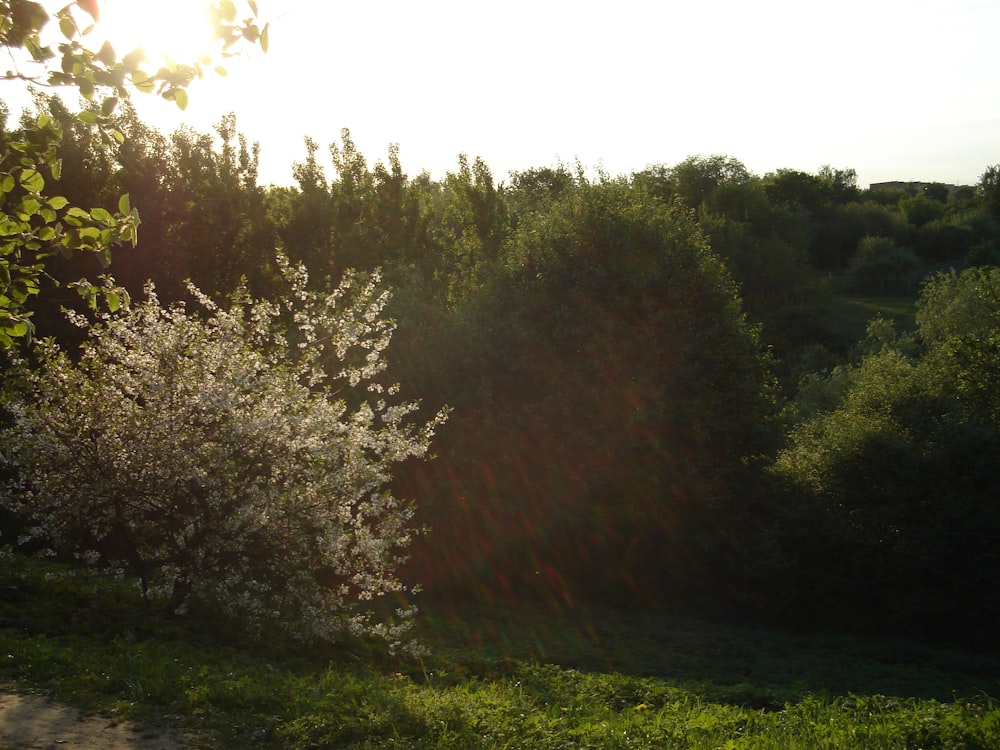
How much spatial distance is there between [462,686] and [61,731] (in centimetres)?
413

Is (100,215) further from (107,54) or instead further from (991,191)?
(991,191)

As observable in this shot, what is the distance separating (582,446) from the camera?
20.5 m

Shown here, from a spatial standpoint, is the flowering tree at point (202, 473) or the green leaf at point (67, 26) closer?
the green leaf at point (67, 26)

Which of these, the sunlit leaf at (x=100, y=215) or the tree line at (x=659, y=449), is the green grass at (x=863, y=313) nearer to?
the tree line at (x=659, y=449)

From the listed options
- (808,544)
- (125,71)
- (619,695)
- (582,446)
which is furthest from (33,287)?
(808,544)

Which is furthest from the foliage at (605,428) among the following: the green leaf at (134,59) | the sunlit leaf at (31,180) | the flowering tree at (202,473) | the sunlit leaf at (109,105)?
the green leaf at (134,59)

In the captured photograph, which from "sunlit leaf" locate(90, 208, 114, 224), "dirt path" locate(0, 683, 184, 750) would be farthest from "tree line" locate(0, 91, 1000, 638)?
"sunlit leaf" locate(90, 208, 114, 224)

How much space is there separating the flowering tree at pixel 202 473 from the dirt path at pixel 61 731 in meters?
3.33

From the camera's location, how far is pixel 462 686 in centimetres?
962

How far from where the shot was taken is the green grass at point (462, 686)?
736cm

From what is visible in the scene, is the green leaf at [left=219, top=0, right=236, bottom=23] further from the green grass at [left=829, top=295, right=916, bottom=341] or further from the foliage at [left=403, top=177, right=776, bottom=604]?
the green grass at [left=829, top=295, right=916, bottom=341]

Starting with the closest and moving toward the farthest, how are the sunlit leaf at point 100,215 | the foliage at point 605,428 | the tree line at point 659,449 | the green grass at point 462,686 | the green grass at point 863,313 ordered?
the sunlit leaf at point 100,215
the green grass at point 462,686
the tree line at point 659,449
the foliage at point 605,428
the green grass at point 863,313

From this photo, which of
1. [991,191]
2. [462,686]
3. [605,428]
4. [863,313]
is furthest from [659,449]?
[991,191]

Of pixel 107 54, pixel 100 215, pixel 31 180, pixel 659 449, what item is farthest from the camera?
pixel 659 449
